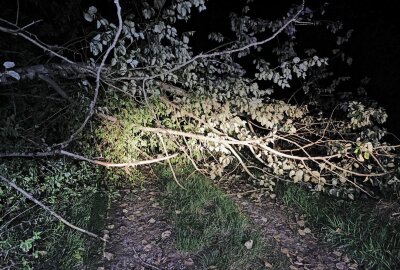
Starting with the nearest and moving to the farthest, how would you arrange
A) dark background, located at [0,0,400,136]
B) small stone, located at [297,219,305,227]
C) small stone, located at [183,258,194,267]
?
small stone, located at [183,258,194,267]
small stone, located at [297,219,305,227]
dark background, located at [0,0,400,136]

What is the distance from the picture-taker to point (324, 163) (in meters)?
4.56

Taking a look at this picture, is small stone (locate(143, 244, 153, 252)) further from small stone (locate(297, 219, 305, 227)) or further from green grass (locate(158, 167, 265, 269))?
small stone (locate(297, 219, 305, 227))

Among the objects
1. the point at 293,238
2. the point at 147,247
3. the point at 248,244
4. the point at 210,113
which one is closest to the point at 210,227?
the point at 248,244

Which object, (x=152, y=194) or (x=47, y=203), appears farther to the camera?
(x=152, y=194)

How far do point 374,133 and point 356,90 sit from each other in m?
0.84

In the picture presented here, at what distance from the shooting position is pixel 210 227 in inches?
157

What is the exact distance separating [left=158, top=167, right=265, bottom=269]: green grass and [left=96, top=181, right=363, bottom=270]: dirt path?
11cm

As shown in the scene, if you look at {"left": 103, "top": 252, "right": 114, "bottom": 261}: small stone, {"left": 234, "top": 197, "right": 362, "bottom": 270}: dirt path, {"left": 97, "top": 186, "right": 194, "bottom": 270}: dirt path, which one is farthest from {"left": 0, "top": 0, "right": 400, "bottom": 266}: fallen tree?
{"left": 103, "top": 252, "right": 114, "bottom": 261}: small stone

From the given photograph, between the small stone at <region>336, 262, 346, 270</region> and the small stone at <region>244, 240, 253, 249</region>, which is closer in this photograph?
the small stone at <region>336, 262, 346, 270</region>

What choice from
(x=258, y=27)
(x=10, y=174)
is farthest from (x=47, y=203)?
(x=258, y=27)

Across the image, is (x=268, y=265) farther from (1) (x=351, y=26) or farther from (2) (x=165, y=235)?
(1) (x=351, y=26)

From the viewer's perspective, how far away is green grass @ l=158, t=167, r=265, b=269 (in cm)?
366

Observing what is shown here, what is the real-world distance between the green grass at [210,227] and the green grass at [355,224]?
733 millimetres

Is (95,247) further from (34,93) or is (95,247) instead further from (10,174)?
(34,93)
